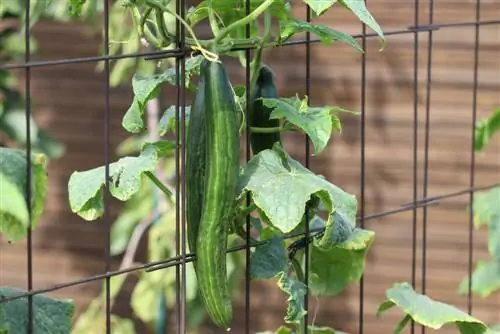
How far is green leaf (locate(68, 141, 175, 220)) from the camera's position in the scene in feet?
5.65

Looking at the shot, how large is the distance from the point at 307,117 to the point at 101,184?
32 cm

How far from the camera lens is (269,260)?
1.91 m

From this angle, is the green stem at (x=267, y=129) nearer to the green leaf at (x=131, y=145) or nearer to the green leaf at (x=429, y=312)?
the green leaf at (x=429, y=312)

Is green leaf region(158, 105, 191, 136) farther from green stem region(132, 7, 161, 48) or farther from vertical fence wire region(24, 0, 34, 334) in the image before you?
vertical fence wire region(24, 0, 34, 334)

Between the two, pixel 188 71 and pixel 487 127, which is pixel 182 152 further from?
pixel 487 127

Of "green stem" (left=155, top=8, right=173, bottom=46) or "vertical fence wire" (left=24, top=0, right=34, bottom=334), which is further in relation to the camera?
"green stem" (left=155, top=8, right=173, bottom=46)

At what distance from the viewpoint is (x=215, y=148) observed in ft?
5.65

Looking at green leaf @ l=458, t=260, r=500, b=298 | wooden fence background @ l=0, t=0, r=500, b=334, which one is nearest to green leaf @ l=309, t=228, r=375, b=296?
green leaf @ l=458, t=260, r=500, b=298

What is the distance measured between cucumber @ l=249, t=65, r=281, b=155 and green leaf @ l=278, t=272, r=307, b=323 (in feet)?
0.69

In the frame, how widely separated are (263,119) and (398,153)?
2.04m

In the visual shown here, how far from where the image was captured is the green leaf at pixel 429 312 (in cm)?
212

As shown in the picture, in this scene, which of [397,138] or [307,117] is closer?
[307,117]

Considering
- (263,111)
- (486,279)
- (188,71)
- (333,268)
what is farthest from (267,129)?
(486,279)

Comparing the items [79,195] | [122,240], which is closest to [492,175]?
[122,240]
